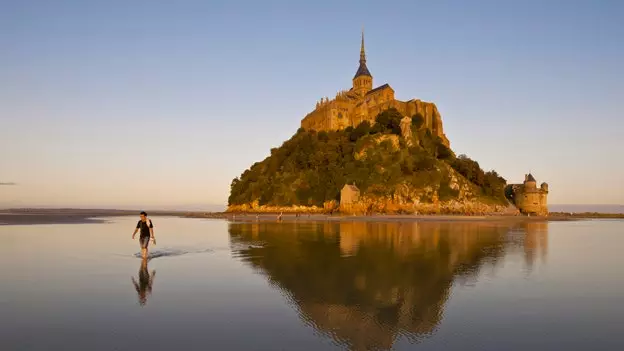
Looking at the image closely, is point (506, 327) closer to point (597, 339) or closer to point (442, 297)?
point (597, 339)

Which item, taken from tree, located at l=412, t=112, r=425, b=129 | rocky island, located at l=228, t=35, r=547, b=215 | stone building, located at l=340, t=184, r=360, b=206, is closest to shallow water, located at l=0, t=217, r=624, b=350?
stone building, located at l=340, t=184, r=360, b=206

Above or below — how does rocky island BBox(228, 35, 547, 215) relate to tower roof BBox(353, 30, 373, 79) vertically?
below

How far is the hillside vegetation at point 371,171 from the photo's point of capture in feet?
278

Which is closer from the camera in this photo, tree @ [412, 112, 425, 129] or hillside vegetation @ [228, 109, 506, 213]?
hillside vegetation @ [228, 109, 506, 213]

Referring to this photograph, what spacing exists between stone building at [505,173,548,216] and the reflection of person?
92.9m

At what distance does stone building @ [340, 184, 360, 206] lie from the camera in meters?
77.9

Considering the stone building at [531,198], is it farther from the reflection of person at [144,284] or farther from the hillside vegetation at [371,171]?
the reflection of person at [144,284]

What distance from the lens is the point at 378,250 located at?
2091cm

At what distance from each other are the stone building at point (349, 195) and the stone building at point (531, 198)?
40520 mm

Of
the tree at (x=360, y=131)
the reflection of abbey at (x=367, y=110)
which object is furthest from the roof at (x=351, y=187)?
the reflection of abbey at (x=367, y=110)

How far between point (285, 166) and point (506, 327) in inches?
3615

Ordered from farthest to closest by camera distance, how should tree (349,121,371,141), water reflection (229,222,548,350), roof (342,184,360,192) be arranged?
tree (349,121,371,141)
roof (342,184,360,192)
water reflection (229,222,548,350)

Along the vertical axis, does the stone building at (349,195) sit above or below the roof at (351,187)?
below

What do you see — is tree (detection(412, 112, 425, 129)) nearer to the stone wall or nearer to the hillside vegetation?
the hillside vegetation
